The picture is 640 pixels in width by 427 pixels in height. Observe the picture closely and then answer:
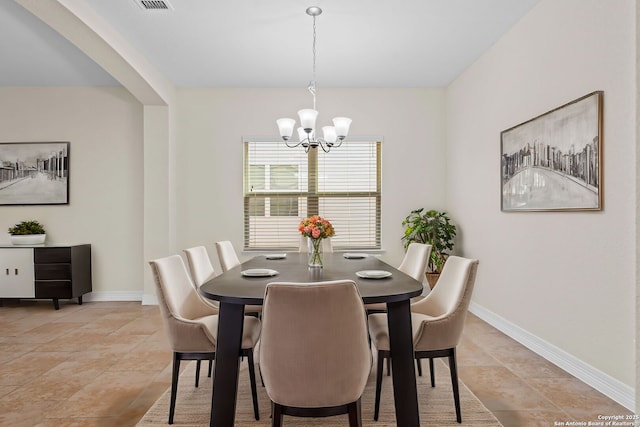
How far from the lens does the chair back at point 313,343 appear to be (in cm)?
157

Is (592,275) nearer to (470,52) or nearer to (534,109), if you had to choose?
(534,109)

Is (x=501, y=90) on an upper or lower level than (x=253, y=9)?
lower

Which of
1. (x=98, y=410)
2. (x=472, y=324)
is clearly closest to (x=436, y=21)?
(x=472, y=324)

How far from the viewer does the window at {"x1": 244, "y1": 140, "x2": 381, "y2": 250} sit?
5.49m

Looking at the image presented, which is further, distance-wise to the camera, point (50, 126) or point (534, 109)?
point (50, 126)

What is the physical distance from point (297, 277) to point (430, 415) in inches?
41.7

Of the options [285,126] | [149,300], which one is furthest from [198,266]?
[149,300]

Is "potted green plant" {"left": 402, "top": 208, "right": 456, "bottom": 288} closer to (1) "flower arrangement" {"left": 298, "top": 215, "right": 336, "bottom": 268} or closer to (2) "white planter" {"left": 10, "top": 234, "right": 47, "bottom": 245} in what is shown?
(1) "flower arrangement" {"left": 298, "top": 215, "right": 336, "bottom": 268}

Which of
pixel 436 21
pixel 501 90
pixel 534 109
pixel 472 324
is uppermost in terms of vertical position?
pixel 436 21

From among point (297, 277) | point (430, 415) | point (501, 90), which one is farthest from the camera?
point (501, 90)

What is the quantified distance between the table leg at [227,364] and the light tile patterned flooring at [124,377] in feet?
2.09

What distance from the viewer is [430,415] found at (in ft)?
7.48

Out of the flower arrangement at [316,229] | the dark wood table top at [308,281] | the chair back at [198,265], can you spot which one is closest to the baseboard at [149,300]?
the chair back at [198,265]

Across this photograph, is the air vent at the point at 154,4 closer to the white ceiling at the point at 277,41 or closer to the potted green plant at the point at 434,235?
the white ceiling at the point at 277,41
